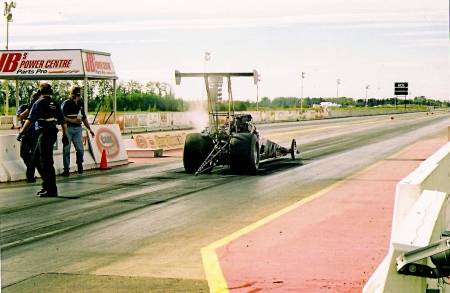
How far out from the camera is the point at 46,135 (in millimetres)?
13195

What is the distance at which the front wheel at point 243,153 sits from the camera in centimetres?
1753

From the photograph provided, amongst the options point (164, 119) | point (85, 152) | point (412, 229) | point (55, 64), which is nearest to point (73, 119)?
point (85, 152)

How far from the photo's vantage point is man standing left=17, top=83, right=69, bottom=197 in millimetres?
13148

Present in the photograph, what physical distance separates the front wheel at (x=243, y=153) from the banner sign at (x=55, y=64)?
6.31m

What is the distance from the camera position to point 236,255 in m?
8.35

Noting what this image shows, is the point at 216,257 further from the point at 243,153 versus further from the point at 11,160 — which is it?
the point at 11,160

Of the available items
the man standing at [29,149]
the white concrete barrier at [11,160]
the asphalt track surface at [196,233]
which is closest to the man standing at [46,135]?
the asphalt track surface at [196,233]

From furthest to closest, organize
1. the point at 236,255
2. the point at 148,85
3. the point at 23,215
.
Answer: the point at 148,85, the point at 23,215, the point at 236,255

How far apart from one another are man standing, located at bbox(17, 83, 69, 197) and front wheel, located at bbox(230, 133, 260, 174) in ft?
17.0

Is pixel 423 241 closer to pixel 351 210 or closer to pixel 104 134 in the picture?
pixel 351 210

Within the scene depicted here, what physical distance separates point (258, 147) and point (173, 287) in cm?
1152

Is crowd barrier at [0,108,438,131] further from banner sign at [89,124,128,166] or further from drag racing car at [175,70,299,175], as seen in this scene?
banner sign at [89,124,128,166]

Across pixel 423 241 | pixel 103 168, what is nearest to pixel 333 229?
pixel 423 241

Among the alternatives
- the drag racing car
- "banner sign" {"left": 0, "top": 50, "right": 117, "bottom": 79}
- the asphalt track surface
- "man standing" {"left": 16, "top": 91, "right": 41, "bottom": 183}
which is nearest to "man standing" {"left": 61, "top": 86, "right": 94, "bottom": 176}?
the asphalt track surface
